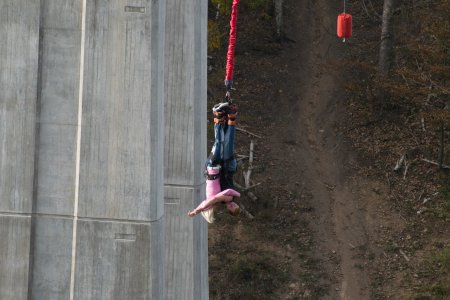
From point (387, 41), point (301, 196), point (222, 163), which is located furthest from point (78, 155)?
point (387, 41)

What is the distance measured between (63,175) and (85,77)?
1.09 m

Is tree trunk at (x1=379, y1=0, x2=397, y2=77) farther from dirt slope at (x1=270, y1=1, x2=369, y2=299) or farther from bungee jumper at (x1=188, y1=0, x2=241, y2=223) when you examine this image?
bungee jumper at (x1=188, y1=0, x2=241, y2=223)

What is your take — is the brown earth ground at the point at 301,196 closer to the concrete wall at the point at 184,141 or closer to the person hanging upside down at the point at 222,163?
the concrete wall at the point at 184,141

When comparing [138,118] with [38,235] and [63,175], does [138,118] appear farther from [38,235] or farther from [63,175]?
[38,235]

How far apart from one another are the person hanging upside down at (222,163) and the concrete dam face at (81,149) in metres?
1.16

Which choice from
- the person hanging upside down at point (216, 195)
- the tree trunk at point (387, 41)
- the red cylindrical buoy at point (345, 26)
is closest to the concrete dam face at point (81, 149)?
the person hanging upside down at point (216, 195)

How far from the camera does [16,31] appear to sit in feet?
33.3

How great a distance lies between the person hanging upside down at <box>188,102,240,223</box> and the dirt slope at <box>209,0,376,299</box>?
8.74 meters

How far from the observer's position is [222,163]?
898cm

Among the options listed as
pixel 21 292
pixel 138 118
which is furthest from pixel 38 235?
pixel 138 118

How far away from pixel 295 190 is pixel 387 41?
4423 millimetres

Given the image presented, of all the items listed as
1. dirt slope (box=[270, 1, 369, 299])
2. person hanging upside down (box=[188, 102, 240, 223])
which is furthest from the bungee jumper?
dirt slope (box=[270, 1, 369, 299])

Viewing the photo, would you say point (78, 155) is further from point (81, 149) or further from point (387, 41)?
point (387, 41)

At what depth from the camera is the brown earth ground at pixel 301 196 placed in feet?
58.9
